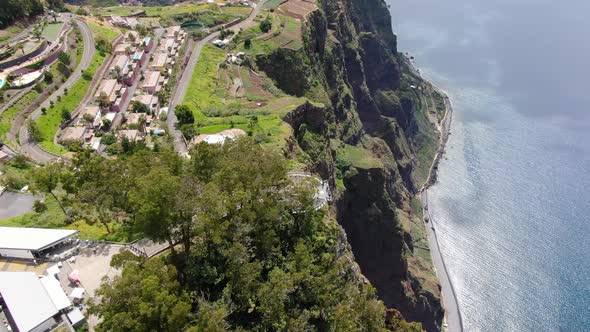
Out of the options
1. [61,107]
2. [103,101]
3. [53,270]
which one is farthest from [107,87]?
[53,270]

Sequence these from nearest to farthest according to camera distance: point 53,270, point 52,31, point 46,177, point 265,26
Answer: point 53,270 < point 46,177 < point 52,31 < point 265,26

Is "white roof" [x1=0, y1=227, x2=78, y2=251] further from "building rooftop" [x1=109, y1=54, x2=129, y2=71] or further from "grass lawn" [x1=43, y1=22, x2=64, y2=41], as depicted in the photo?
"grass lawn" [x1=43, y1=22, x2=64, y2=41]

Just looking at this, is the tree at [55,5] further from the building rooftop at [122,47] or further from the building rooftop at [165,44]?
the building rooftop at [165,44]

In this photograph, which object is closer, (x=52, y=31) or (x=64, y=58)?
(x=64, y=58)

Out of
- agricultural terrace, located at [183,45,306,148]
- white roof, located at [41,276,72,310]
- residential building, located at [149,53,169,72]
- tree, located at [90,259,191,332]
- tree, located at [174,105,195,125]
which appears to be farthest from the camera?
residential building, located at [149,53,169,72]

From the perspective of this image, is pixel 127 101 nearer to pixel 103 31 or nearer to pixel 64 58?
pixel 64 58

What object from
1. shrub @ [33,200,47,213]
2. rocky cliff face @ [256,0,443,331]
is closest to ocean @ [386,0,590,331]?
rocky cliff face @ [256,0,443,331]

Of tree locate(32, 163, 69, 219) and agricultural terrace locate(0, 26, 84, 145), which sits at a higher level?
tree locate(32, 163, 69, 219)
